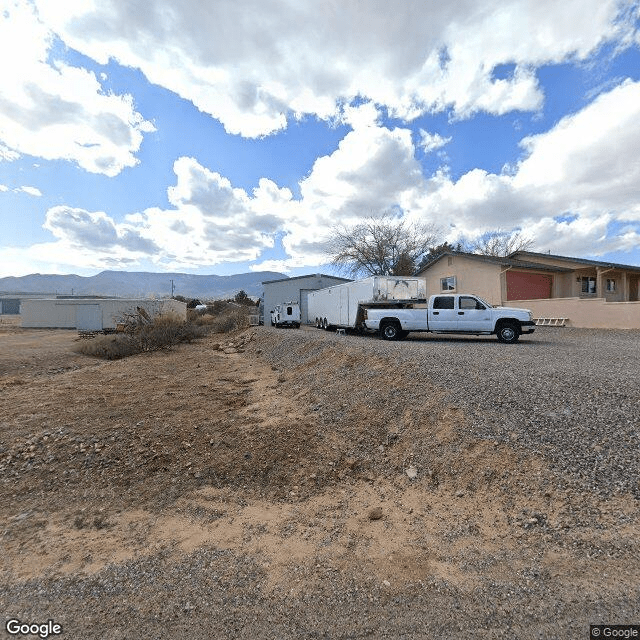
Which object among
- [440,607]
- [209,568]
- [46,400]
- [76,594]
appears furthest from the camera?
[46,400]

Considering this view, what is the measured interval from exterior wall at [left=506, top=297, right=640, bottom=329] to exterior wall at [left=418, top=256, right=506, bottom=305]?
2.55 meters

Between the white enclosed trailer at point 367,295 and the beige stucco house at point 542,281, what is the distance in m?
9.73

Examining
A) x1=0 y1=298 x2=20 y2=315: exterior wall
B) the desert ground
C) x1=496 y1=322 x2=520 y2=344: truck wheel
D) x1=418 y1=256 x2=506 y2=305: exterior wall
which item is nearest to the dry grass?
the desert ground

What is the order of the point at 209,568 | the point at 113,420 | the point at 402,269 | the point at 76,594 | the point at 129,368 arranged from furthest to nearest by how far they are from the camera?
the point at 402,269 < the point at 129,368 < the point at 113,420 < the point at 209,568 < the point at 76,594

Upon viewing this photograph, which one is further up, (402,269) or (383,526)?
(402,269)

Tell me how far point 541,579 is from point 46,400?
1034 cm

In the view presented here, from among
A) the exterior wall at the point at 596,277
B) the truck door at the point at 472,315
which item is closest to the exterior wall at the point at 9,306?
the truck door at the point at 472,315

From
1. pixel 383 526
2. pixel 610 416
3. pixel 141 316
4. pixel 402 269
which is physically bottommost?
pixel 383 526

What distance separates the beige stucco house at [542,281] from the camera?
21888 millimetres

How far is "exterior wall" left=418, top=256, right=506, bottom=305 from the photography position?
81.6 feet

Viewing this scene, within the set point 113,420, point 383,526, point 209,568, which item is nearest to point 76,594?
point 209,568

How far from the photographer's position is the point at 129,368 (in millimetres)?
14297

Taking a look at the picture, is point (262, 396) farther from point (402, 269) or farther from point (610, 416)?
point (402, 269)

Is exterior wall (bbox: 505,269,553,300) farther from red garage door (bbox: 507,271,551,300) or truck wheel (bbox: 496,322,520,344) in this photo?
truck wheel (bbox: 496,322,520,344)
